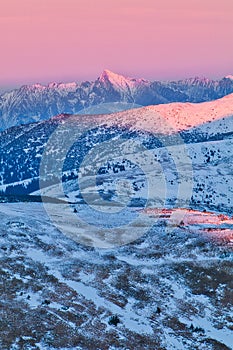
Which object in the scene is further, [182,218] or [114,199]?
[114,199]

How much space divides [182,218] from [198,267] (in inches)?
1104

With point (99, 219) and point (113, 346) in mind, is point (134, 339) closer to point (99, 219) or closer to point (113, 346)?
point (113, 346)

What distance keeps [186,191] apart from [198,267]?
5587 inches

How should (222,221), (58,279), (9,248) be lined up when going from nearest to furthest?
(58,279) < (9,248) < (222,221)

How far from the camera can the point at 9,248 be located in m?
54.8

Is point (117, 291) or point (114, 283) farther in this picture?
point (114, 283)

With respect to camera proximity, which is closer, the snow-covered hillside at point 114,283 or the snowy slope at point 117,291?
the snowy slope at point 117,291

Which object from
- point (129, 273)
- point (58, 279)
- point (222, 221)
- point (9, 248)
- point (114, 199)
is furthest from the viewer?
point (114, 199)

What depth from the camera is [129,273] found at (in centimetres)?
5094

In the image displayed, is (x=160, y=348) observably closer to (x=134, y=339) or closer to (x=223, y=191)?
(x=134, y=339)

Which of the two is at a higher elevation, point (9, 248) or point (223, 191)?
point (9, 248)

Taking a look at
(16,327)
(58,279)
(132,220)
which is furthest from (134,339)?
(132,220)

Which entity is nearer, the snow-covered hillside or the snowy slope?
the snowy slope

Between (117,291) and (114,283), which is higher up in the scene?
(114,283)
